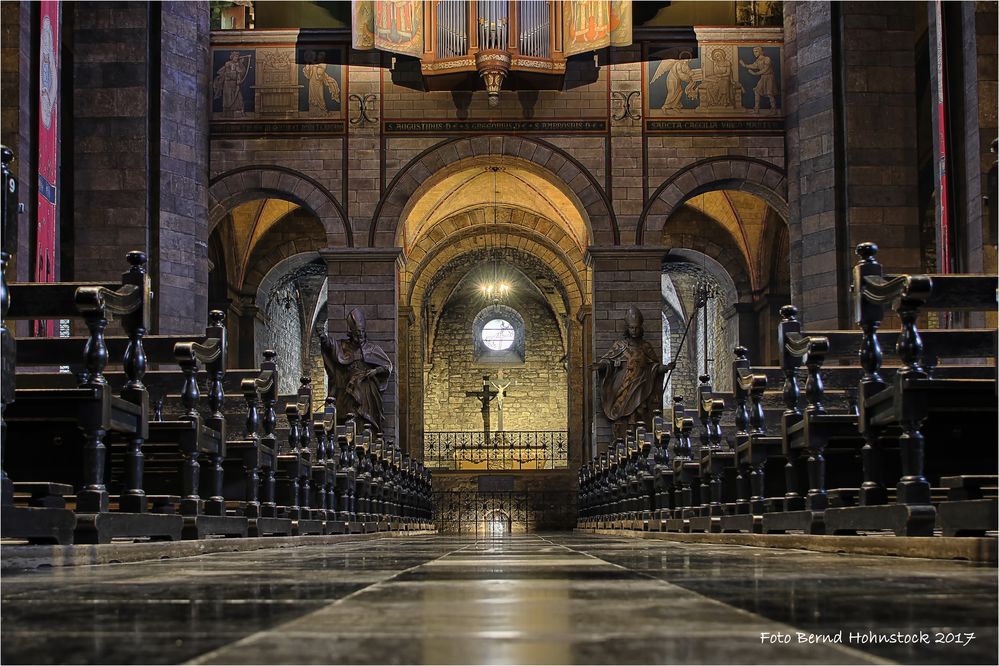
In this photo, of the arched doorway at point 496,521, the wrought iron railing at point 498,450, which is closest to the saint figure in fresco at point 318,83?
the arched doorway at point 496,521

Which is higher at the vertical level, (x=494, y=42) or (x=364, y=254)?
(x=494, y=42)

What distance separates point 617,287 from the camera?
1988cm

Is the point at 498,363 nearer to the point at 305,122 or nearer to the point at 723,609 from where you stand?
the point at 305,122

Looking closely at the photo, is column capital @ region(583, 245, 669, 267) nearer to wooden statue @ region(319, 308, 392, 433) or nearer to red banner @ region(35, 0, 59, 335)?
wooden statue @ region(319, 308, 392, 433)

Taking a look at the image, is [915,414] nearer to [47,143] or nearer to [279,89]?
[47,143]

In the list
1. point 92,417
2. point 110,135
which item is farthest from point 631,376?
point 92,417

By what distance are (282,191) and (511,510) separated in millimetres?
7136

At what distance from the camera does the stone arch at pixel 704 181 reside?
19.9 m

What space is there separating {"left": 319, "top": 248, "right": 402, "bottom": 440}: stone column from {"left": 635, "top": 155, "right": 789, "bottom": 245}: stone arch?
4.05 m

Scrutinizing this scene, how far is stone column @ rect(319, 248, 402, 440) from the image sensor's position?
19.7m

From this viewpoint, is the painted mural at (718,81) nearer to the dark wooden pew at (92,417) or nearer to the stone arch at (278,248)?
the stone arch at (278,248)

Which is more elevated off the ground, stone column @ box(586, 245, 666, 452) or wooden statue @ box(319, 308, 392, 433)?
stone column @ box(586, 245, 666, 452)

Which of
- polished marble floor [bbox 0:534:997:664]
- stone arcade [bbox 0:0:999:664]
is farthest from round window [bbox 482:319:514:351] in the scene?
polished marble floor [bbox 0:534:997:664]

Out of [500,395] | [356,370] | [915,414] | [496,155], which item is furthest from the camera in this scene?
[500,395]
